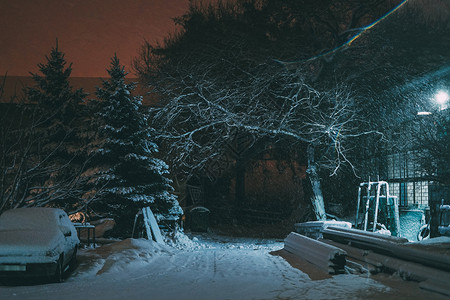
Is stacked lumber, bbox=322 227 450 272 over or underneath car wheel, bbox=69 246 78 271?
over

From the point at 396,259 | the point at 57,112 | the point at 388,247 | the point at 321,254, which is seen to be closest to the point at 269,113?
the point at 57,112

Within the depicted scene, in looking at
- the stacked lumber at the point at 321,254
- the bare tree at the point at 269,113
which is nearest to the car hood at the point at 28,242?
the stacked lumber at the point at 321,254

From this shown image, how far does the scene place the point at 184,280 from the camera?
831 cm

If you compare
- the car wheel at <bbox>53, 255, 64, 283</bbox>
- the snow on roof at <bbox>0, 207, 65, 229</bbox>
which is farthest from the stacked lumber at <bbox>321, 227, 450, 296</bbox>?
the snow on roof at <bbox>0, 207, 65, 229</bbox>

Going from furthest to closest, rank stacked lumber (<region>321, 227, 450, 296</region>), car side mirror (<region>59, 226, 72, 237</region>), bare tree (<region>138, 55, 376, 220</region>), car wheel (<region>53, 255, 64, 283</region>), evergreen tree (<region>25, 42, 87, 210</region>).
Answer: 1. evergreen tree (<region>25, 42, 87, 210</region>)
2. bare tree (<region>138, 55, 376, 220</region>)
3. car side mirror (<region>59, 226, 72, 237</region>)
4. car wheel (<region>53, 255, 64, 283</region>)
5. stacked lumber (<region>321, 227, 450, 296</region>)

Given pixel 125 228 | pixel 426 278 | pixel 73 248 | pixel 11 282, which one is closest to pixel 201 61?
pixel 125 228

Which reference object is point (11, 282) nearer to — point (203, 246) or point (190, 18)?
point (203, 246)

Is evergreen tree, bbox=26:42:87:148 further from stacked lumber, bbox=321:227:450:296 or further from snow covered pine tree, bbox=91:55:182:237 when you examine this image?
stacked lumber, bbox=321:227:450:296

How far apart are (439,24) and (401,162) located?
22.2 ft

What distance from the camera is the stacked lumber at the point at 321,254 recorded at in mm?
8461

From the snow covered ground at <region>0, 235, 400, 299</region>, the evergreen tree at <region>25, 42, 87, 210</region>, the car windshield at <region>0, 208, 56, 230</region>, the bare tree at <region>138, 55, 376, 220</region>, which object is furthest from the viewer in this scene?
the evergreen tree at <region>25, 42, 87, 210</region>

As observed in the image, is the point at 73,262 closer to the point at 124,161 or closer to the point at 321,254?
the point at 321,254

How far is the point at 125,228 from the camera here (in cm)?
1852

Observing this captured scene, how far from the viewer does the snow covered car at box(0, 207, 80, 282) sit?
811 centimetres
